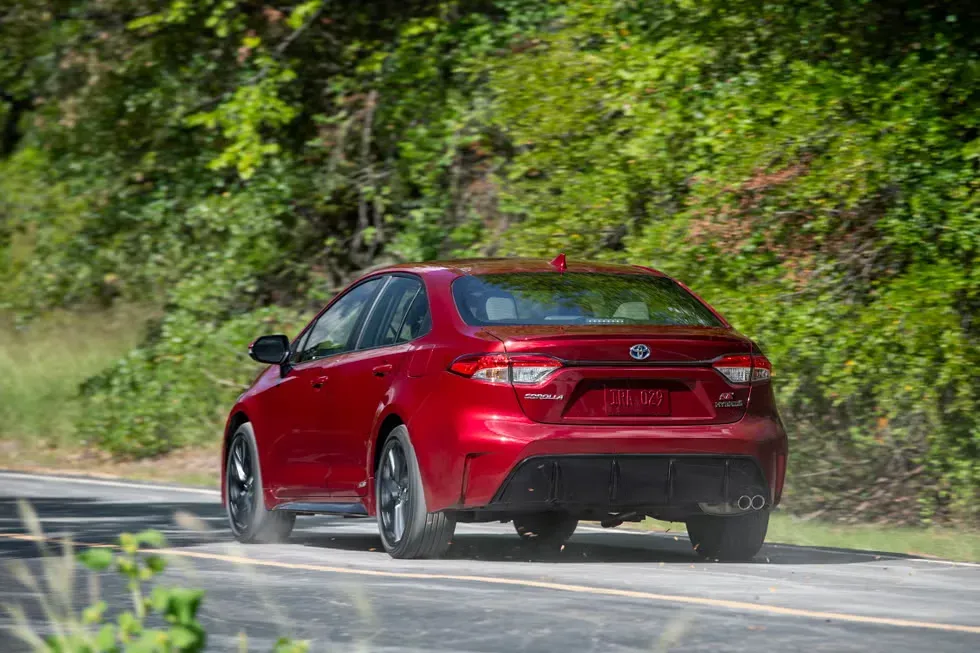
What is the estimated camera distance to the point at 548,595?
8344 mm

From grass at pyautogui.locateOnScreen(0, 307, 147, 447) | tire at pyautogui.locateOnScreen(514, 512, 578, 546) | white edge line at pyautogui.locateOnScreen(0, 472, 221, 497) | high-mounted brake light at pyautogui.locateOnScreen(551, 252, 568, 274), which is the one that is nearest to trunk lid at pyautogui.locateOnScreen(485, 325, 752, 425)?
high-mounted brake light at pyautogui.locateOnScreen(551, 252, 568, 274)

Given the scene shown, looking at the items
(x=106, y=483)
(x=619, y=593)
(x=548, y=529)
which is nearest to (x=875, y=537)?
(x=548, y=529)

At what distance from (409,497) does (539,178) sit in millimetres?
9921

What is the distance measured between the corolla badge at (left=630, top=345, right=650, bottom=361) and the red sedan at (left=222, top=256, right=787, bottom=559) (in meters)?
0.01

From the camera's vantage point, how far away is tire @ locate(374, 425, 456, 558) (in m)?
9.78

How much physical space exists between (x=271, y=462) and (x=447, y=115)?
1086 cm

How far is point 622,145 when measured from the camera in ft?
57.5

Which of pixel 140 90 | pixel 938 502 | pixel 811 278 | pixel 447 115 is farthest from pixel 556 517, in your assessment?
pixel 140 90

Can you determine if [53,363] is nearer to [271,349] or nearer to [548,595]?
[271,349]

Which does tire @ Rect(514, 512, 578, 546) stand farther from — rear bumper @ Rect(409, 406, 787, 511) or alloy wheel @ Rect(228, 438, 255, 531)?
rear bumper @ Rect(409, 406, 787, 511)

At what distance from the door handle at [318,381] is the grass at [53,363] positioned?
11567 mm

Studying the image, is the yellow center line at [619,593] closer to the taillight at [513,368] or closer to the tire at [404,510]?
the tire at [404,510]

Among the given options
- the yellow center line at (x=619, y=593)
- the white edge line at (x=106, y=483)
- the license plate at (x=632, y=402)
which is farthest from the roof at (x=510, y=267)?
the white edge line at (x=106, y=483)

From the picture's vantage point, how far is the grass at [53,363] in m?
22.7
